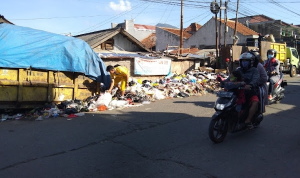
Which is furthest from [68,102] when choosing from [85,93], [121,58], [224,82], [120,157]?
[121,58]

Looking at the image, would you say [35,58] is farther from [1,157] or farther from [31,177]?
[31,177]

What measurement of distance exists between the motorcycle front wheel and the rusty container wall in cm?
509

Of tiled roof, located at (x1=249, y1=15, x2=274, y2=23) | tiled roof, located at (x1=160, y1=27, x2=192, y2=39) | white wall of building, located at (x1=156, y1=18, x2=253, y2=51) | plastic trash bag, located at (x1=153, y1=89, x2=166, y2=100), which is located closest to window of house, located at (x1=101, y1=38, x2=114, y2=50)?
plastic trash bag, located at (x1=153, y1=89, x2=166, y2=100)

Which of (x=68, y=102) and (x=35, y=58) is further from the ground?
(x=35, y=58)

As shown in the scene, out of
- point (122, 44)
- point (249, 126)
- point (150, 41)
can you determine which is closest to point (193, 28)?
point (150, 41)

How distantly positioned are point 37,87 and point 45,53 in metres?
1.06

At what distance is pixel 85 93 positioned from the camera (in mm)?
8922

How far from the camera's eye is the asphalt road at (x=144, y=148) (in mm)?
3814

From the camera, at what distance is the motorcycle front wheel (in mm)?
4785

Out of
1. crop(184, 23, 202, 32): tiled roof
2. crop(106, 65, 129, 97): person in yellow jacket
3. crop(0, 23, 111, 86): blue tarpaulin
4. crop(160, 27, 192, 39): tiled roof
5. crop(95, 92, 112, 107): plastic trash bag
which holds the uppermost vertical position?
crop(184, 23, 202, 32): tiled roof

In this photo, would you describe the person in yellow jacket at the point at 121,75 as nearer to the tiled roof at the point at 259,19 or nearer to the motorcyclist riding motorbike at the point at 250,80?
the motorcyclist riding motorbike at the point at 250,80

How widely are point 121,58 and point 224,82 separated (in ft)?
33.5

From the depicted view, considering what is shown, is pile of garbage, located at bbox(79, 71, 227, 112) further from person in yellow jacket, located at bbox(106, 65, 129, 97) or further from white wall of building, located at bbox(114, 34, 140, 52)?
white wall of building, located at bbox(114, 34, 140, 52)

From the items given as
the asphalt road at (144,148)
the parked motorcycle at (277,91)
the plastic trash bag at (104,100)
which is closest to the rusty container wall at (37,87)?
the plastic trash bag at (104,100)
